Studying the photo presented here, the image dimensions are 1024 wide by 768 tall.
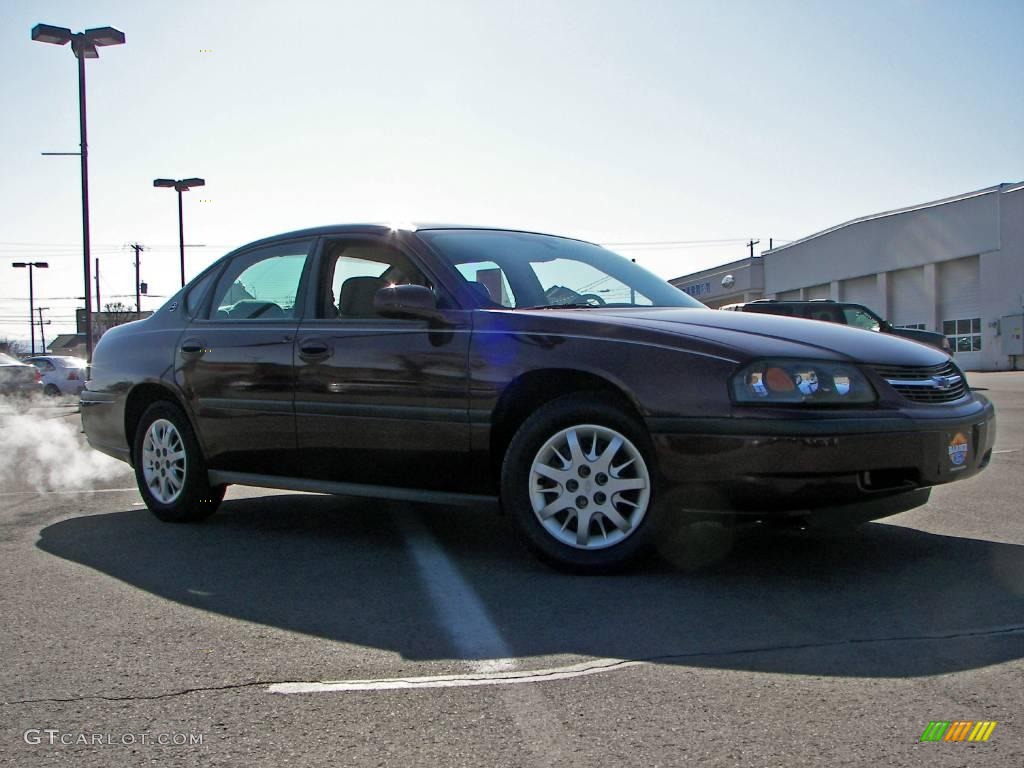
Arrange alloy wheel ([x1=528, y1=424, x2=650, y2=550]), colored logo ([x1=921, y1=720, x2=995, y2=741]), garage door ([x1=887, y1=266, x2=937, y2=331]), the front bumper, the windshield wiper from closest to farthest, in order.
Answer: colored logo ([x1=921, y1=720, x2=995, y2=741]) < the front bumper < alloy wheel ([x1=528, y1=424, x2=650, y2=550]) < the windshield wiper < garage door ([x1=887, y1=266, x2=937, y2=331])

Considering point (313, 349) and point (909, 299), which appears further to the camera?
point (909, 299)

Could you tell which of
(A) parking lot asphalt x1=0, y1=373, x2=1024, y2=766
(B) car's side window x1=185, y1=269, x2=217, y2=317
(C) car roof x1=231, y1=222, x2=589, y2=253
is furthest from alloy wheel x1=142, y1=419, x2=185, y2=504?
(C) car roof x1=231, y1=222, x2=589, y2=253

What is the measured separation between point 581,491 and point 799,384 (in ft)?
3.13

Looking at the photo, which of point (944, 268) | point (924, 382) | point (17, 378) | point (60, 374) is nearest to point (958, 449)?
point (924, 382)

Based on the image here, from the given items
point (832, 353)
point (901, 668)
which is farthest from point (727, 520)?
point (901, 668)

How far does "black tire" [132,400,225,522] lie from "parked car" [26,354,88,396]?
22.5m

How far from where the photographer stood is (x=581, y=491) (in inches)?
166

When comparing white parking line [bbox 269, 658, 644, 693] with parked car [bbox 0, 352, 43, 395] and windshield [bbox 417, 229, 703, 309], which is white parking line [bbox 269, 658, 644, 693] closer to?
windshield [bbox 417, 229, 703, 309]

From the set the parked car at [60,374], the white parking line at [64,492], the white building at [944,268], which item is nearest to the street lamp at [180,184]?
the parked car at [60,374]

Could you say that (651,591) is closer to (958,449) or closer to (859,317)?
(958,449)

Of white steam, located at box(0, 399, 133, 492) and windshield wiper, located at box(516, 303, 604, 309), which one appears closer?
windshield wiper, located at box(516, 303, 604, 309)

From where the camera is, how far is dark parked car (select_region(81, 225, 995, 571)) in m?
3.90

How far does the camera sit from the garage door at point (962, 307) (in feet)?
132

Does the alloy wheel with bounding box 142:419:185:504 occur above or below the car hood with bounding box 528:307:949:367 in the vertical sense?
below
